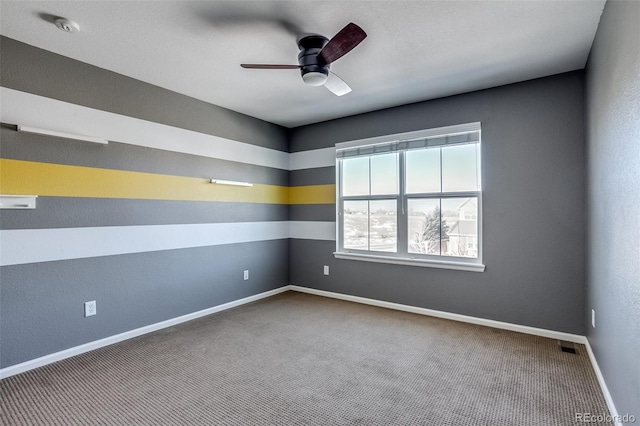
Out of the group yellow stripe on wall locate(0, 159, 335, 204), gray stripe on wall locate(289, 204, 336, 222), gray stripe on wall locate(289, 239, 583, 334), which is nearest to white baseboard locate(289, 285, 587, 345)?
gray stripe on wall locate(289, 239, 583, 334)

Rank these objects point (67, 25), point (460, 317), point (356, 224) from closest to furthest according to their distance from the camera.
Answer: point (67, 25) → point (460, 317) → point (356, 224)

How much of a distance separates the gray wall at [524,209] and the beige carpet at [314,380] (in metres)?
0.37

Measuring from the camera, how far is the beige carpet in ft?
6.32

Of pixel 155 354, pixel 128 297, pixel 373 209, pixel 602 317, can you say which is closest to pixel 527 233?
pixel 602 317

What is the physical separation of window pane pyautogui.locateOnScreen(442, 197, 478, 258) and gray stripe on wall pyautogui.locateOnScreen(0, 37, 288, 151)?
285 cm

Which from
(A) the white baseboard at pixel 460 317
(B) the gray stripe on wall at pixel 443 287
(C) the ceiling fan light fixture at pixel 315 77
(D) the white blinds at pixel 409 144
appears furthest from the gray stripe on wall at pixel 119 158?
(A) the white baseboard at pixel 460 317

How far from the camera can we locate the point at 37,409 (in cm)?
199

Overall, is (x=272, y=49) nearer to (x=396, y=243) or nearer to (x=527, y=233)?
(x=396, y=243)

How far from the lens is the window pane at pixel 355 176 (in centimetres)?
434

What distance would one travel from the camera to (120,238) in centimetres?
304

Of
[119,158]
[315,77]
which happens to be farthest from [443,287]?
[119,158]

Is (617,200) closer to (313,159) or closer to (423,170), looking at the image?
(423,170)

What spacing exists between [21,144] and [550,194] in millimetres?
4660

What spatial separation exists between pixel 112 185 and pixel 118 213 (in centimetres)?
27
